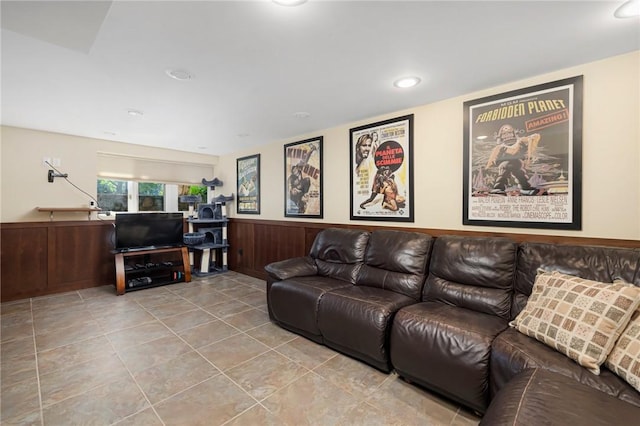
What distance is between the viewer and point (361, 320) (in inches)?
88.0

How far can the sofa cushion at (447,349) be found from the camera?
1.69 m

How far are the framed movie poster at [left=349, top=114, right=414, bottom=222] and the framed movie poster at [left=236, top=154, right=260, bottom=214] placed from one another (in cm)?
211

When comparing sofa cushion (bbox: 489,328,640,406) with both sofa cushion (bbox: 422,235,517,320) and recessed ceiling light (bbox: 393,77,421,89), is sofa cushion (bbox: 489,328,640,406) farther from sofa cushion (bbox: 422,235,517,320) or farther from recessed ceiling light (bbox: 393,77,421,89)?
recessed ceiling light (bbox: 393,77,421,89)

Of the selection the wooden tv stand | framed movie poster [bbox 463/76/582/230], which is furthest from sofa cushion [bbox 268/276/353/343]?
the wooden tv stand

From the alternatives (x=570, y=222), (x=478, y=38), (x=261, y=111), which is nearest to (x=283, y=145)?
(x=261, y=111)

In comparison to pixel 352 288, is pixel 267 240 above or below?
above

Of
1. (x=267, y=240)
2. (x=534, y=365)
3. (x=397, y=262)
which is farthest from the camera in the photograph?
(x=267, y=240)

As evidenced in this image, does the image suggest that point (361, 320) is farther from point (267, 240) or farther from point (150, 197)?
point (150, 197)

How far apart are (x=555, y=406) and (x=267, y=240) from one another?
13.4ft

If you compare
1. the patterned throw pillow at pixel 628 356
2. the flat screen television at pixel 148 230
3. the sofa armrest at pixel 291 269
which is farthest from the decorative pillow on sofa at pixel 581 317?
the flat screen television at pixel 148 230

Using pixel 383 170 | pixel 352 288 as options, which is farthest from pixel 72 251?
pixel 383 170

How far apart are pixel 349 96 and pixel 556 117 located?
1.71 metres

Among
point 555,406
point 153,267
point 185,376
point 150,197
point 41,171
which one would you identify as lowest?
point 185,376

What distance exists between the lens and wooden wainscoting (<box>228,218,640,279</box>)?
13.2ft
